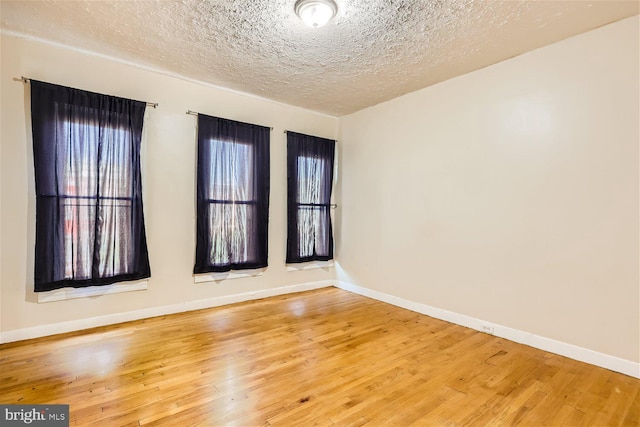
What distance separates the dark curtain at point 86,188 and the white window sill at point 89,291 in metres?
0.10

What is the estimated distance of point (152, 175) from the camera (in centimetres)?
365

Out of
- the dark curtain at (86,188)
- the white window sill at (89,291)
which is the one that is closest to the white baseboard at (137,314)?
the white window sill at (89,291)

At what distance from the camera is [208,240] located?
3971 millimetres

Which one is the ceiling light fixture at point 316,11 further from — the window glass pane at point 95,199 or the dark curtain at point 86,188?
the window glass pane at point 95,199

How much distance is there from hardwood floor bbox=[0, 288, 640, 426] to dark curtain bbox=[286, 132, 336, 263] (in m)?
1.63

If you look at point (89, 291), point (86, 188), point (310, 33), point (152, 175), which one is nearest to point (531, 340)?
point (310, 33)

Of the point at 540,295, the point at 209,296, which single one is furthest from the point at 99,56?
the point at 540,295

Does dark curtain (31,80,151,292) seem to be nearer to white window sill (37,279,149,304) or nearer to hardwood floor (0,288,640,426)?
white window sill (37,279,149,304)

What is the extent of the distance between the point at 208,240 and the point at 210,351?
1.52 m

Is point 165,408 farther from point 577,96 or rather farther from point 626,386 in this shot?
point 577,96

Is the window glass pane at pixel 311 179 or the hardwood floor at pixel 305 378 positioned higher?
the window glass pane at pixel 311 179

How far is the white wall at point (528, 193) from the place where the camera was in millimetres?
2586

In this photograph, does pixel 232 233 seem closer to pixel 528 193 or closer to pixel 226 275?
pixel 226 275

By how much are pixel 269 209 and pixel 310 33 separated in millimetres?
2447
